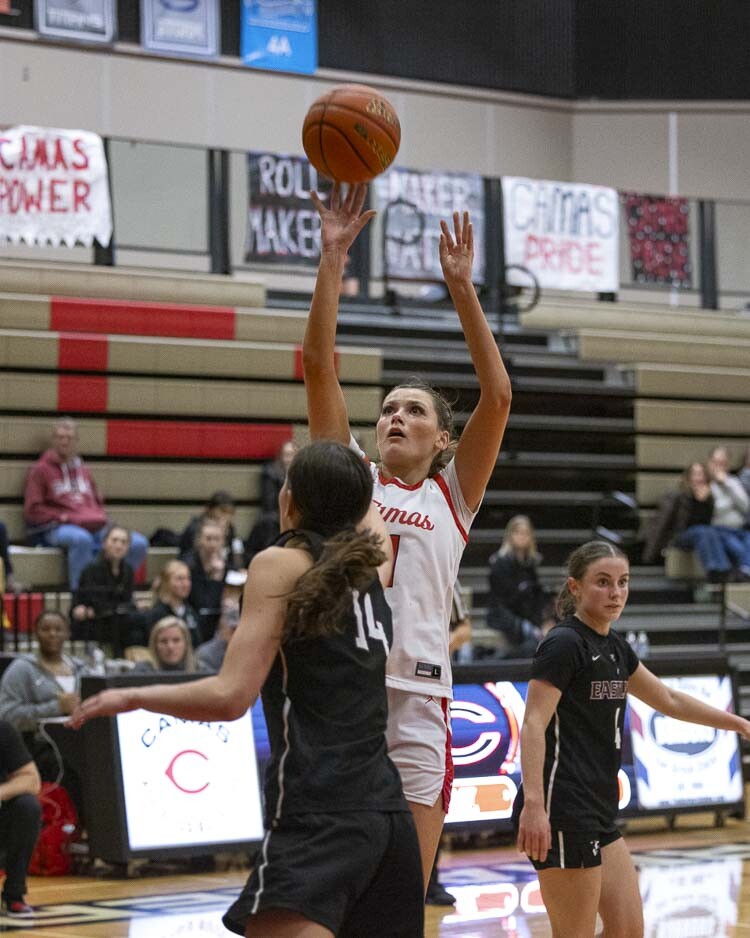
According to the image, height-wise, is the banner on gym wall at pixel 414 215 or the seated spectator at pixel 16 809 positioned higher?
the banner on gym wall at pixel 414 215

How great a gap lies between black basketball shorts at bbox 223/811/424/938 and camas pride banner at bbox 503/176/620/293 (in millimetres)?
12536

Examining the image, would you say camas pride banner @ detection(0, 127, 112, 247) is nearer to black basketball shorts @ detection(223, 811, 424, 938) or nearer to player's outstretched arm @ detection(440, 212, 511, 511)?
player's outstretched arm @ detection(440, 212, 511, 511)

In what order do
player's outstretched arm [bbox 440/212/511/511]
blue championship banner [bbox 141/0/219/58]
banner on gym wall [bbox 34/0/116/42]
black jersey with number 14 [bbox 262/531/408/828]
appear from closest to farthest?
1. black jersey with number 14 [bbox 262/531/408/828]
2. player's outstretched arm [bbox 440/212/511/511]
3. banner on gym wall [bbox 34/0/116/42]
4. blue championship banner [bbox 141/0/219/58]

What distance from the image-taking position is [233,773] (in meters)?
7.87

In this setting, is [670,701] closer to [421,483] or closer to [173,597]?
[421,483]

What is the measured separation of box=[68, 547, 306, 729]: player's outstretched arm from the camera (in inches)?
101

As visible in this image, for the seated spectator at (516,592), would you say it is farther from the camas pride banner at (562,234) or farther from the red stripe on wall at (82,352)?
the camas pride banner at (562,234)

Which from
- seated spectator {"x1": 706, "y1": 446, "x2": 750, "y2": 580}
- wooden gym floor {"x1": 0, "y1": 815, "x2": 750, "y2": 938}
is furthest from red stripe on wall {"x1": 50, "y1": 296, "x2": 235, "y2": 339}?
wooden gym floor {"x1": 0, "y1": 815, "x2": 750, "y2": 938}

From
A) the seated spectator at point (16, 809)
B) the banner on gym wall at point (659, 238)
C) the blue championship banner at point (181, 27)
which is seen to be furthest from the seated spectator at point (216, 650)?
the blue championship banner at point (181, 27)

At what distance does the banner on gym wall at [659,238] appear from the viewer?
1584cm

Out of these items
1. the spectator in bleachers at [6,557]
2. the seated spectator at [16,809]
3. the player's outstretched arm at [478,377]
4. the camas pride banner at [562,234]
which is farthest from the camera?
the camas pride banner at [562,234]

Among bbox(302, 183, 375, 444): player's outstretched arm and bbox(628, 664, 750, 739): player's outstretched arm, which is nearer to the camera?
bbox(302, 183, 375, 444): player's outstretched arm

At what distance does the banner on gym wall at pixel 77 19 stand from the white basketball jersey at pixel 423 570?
12866 millimetres

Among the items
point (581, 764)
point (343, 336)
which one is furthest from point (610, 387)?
point (581, 764)
